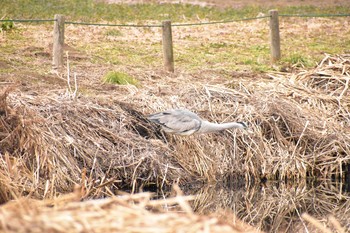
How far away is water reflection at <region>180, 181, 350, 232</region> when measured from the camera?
34.3 feet

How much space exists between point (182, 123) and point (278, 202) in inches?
71.6

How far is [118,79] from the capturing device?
13.7m

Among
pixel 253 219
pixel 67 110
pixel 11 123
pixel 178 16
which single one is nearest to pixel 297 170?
pixel 253 219

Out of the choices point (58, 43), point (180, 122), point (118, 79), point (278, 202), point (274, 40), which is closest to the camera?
point (180, 122)

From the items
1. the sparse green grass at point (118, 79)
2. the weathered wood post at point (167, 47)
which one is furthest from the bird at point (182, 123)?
the weathered wood post at point (167, 47)

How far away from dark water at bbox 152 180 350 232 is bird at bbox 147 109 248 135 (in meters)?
0.94

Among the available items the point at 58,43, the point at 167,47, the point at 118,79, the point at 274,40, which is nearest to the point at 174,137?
the point at 118,79

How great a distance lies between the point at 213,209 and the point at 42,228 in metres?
7.22

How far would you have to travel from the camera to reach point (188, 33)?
20094mm

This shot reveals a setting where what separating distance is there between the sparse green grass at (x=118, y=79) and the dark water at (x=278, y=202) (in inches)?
110

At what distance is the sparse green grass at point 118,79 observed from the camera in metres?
13.6

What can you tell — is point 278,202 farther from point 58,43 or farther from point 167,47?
point 58,43

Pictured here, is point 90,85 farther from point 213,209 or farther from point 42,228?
point 42,228

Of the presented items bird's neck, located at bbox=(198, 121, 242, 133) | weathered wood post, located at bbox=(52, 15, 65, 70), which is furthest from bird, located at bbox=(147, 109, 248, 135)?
weathered wood post, located at bbox=(52, 15, 65, 70)
